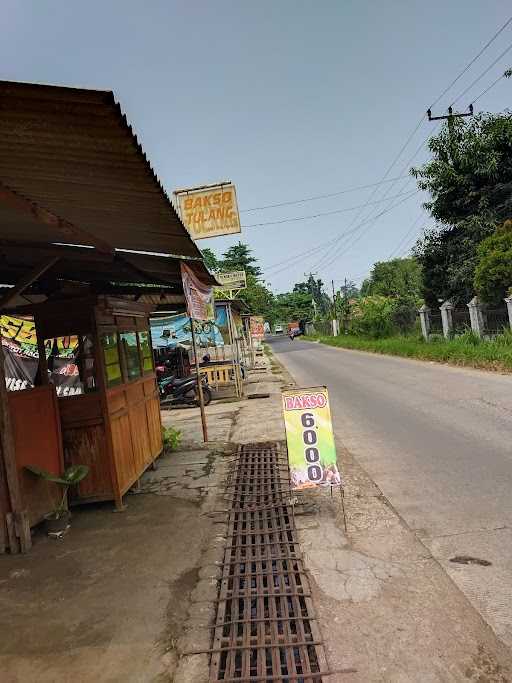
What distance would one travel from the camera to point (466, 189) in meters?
19.9

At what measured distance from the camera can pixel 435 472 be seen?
554 cm

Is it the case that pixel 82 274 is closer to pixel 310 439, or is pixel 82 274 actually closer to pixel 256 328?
pixel 310 439

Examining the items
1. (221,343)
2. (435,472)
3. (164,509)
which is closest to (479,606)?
(435,472)

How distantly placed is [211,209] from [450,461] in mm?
7992

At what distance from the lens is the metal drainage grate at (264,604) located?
8.39 ft

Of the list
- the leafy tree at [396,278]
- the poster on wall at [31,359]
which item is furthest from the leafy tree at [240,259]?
the poster on wall at [31,359]

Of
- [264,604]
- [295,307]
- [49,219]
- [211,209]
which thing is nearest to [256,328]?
[211,209]

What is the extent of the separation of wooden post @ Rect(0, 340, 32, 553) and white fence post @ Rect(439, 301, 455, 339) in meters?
18.9

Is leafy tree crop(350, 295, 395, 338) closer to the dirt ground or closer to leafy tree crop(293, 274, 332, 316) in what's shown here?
the dirt ground

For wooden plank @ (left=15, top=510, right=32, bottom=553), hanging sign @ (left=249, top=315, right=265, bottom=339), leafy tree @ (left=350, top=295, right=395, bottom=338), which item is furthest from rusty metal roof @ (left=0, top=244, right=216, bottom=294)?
leafy tree @ (left=350, top=295, right=395, bottom=338)

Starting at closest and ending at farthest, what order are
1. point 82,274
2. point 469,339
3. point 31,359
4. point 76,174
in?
point 76,174
point 82,274
point 31,359
point 469,339

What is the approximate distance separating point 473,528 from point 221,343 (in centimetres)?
1340

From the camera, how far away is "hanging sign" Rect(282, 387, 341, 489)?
4.48 m

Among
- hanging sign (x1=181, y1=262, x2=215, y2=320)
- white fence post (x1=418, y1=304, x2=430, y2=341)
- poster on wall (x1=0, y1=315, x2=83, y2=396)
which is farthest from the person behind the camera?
white fence post (x1=418, y1=304, x2=430, y2=341)
